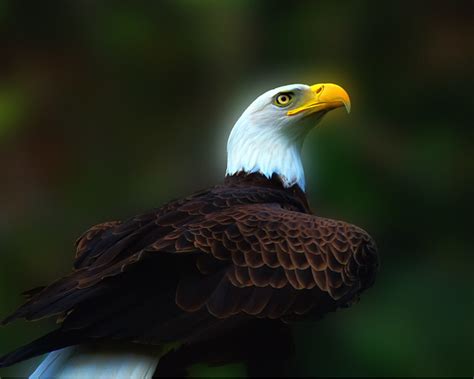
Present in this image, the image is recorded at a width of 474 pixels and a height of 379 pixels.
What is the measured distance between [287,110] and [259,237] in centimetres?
98

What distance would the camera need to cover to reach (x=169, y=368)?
4180mm

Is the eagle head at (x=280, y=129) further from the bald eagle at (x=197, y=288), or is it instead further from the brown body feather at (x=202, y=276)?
the brown body feather at (x=202, y=276)

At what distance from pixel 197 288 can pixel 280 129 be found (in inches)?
47.1

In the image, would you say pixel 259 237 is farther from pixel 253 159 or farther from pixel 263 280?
pixel 253 159

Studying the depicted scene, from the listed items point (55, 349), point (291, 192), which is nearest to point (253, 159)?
point (291, 192)

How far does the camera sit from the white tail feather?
3.72 meters

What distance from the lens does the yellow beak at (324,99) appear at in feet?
15.4

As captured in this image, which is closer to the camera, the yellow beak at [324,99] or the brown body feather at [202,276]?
the brown body feather at [202,276]

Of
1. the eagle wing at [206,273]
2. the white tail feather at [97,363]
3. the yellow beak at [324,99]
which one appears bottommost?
the white tail feather at [97,363]

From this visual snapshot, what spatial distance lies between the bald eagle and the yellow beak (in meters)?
0.53

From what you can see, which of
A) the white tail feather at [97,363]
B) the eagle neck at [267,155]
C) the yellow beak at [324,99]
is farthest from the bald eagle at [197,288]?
the yellow beak at [324,99]

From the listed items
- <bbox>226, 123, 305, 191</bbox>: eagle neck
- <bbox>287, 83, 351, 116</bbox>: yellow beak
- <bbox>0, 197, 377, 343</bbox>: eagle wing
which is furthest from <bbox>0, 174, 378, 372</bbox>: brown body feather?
<bbox>287, 83, 351, 116</bbox>: yellow beak

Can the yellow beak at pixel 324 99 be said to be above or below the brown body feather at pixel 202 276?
above

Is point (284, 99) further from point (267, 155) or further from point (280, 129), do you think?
point (267, 155)
